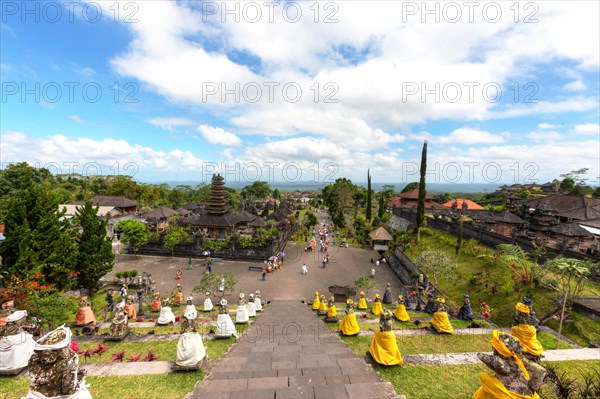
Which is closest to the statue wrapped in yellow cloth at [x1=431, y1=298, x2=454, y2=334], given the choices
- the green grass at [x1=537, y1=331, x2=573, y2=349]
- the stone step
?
the green grass at [x1=537, y1=331, x2=573, y2=349]

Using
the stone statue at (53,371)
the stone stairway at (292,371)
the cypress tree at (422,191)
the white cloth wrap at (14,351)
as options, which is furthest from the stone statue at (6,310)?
the cypress tree at (422,191)

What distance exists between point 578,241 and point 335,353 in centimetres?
2194

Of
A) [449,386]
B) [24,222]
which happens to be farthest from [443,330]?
[24,222]

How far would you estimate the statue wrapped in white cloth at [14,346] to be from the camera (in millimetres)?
6379

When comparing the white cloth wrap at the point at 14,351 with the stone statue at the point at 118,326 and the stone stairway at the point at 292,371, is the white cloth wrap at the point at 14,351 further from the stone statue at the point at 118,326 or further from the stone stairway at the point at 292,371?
the stone stairway at the point at 292,371

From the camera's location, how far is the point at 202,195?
80938 millimetres

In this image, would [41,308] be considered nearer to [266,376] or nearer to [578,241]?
[266,376]

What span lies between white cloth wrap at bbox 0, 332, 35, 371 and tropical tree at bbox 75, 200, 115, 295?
801 cm

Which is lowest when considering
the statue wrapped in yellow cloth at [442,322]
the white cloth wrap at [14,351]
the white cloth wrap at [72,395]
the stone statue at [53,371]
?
the statue wrapped in yellow cloth at [442,322]

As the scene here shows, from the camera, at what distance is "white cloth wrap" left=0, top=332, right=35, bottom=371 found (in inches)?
251

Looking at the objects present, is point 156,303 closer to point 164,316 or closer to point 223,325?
point 164,316

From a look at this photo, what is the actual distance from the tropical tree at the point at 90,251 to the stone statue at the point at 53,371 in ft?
38.7

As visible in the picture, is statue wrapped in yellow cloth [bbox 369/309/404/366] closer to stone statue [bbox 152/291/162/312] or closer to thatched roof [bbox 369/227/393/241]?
stone statue [bbox 152/291/162/312]

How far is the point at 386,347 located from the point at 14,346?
9.11 metres
